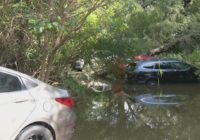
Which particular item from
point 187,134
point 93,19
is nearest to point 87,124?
point 187,134

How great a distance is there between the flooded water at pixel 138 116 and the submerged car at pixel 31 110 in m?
2.35

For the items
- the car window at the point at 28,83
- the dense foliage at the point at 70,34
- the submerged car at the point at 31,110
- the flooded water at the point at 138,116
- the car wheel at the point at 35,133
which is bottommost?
the flooded water at the point at 138,116

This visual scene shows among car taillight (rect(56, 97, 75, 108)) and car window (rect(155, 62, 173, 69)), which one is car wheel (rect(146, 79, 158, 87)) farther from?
car taillight (rect(56, 97, 75, 108))

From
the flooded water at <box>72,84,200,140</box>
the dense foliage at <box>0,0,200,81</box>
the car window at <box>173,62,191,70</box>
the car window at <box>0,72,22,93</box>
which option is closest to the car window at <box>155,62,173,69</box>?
the car window at <box>173,62,191,70</box>

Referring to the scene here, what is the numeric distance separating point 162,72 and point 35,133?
14.8 m

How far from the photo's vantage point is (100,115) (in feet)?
40.6

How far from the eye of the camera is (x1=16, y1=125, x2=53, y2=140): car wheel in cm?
666

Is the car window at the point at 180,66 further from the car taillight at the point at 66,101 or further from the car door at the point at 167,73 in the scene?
the car taillight at the point at 66,101

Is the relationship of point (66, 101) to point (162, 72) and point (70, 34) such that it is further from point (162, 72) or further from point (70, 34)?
point (162, 72)

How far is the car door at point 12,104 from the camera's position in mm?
6426

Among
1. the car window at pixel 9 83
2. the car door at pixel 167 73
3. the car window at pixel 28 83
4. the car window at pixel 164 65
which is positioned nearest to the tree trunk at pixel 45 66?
the car window at pixel 28 83

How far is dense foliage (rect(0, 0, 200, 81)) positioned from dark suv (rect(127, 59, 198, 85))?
3.81ft

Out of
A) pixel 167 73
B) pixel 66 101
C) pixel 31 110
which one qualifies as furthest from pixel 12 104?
pixel 167 73

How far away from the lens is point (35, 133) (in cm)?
679
